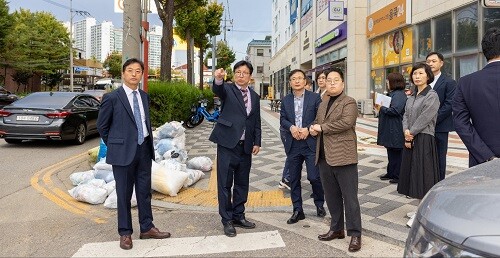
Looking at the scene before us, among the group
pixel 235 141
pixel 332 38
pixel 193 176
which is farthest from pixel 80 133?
pixel 332 38

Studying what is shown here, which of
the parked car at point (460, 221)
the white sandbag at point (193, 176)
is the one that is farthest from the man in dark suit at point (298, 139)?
the parked car at point (460, 221)

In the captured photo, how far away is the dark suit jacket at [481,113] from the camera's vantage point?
313 cm

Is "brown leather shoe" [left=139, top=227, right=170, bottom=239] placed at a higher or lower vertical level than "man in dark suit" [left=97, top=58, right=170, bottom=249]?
lower

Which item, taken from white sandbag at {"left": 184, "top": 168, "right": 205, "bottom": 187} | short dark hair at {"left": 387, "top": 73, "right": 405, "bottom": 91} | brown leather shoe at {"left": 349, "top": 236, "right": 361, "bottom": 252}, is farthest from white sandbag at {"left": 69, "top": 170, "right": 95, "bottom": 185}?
short dark hair at {"left": 387, "top": 73, "right": 405, "bottom": 91}

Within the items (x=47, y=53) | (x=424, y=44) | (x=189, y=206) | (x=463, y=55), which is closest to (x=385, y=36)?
(x=424, y=44)

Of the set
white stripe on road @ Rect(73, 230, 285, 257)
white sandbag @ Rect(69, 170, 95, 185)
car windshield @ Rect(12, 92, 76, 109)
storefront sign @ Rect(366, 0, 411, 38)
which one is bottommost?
white stripe on road @ Rect(73, 230, 285, 257)

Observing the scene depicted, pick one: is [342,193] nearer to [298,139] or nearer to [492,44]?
[298,139]

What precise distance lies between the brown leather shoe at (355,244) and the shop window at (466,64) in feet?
30.5

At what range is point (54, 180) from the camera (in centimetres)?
676

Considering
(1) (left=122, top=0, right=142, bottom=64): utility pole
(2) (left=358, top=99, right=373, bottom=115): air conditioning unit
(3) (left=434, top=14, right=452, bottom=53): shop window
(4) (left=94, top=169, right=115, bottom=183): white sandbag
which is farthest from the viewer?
(2) (left=358, top=99, right=373, bottom=115): air conditioning unit

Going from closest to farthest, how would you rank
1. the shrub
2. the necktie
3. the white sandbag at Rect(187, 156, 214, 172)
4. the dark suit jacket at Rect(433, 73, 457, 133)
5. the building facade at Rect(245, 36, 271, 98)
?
the necktie
the dark suit jacket at Rect(433, 73, 457, 133)
the white sandbag at Rect(187, 156, 214, 172)
the shrub
the building facade at Rect(245, 36, 271, 98)

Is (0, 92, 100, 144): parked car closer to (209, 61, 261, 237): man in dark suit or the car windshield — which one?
the car windshield

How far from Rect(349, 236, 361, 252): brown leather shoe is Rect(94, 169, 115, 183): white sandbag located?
11.7 ft

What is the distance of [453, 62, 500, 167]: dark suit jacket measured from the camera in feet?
10.3
